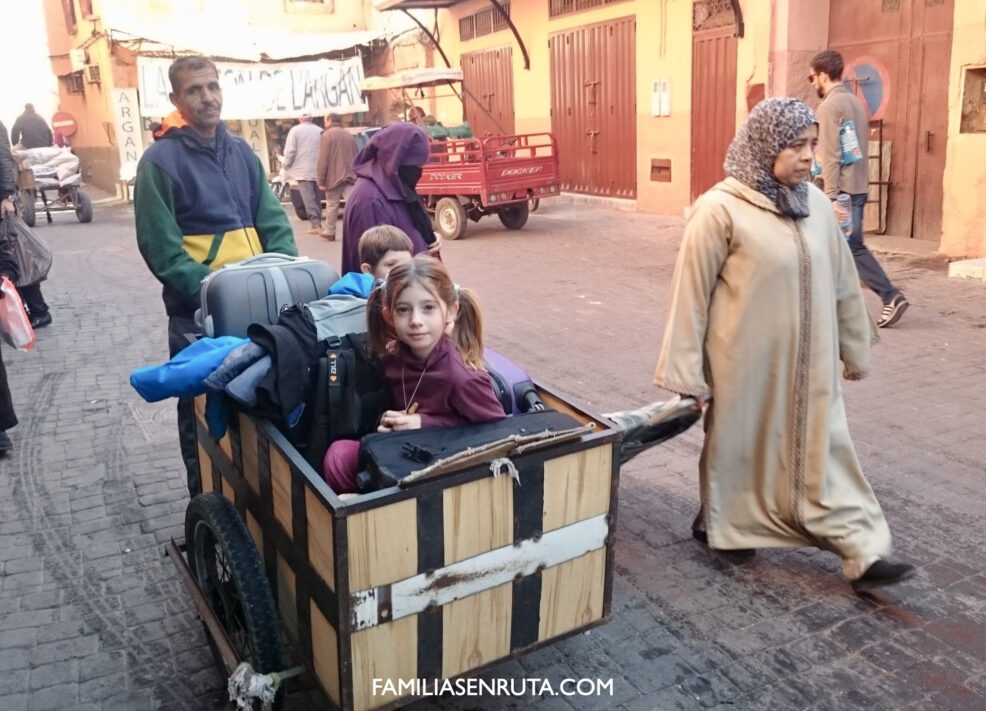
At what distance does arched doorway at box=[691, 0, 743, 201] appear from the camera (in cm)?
1203

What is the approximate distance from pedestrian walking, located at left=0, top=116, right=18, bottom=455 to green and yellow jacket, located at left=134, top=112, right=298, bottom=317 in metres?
1.75

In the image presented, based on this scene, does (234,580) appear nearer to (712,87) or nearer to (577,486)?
(577,486)

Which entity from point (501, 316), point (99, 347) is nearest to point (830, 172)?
point (501, 316)

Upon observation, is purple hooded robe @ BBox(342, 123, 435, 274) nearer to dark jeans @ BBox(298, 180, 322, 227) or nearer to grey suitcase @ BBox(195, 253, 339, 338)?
grey suitcase @ BBox(195, 253, 339, 338)

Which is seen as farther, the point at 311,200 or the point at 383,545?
the point at 311,200

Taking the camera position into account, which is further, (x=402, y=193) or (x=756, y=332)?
(x=402, y=193)

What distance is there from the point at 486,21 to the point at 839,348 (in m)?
15.9

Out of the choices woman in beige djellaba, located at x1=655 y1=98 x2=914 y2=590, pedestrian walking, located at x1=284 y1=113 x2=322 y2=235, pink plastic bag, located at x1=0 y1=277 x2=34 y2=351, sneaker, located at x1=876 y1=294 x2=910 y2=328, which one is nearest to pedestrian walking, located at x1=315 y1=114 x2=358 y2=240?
pedestrian walking, located at x1=284 y1=113 x2=322 y2=235

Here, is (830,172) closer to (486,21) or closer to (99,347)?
(99,347)

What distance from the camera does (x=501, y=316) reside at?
7.98 m

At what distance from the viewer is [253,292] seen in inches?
129

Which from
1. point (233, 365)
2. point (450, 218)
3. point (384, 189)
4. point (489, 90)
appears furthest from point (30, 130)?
point (233, 365)

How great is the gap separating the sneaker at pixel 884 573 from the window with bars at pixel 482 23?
607 inches

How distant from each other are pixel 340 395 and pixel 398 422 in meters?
0.23
